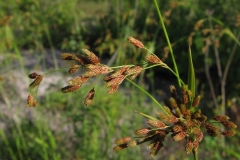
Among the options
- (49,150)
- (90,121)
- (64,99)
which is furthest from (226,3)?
(49,150)

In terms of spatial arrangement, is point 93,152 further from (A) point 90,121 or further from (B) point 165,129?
(B) point 165,129

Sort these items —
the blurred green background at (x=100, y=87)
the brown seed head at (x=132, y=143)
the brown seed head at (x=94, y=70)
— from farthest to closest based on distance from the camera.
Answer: the blurred green background at (x=100, y=87) < the brown seed head at (x=132, y=143) < the brown seed head at (x=94, y=70)

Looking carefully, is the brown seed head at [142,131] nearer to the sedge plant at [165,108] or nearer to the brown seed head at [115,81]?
the sedge plant at [165,108]

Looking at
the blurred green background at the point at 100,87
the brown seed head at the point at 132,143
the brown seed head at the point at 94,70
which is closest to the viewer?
the brown seed head at the point at 94,70

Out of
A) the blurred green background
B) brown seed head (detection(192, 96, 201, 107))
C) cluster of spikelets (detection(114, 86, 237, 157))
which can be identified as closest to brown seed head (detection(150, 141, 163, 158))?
cluster of spikelets (detection(114, 86, 237, 157))

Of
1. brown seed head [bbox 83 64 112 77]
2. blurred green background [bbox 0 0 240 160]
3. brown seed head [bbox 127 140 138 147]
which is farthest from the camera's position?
blurred green background [bbox 0 0 240 160]

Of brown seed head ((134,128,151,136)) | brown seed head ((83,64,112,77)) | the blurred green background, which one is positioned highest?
brown seed head ((83,64,112,77))

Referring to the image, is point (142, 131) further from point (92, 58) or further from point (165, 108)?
point (92, 58)

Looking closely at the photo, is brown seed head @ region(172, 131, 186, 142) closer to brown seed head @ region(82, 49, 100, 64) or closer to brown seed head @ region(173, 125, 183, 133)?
brown seed head @ region(173, 125, 183, 133)

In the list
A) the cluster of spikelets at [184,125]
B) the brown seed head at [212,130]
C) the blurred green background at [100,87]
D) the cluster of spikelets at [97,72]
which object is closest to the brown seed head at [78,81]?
the cluster of spikelets at [97,72]
